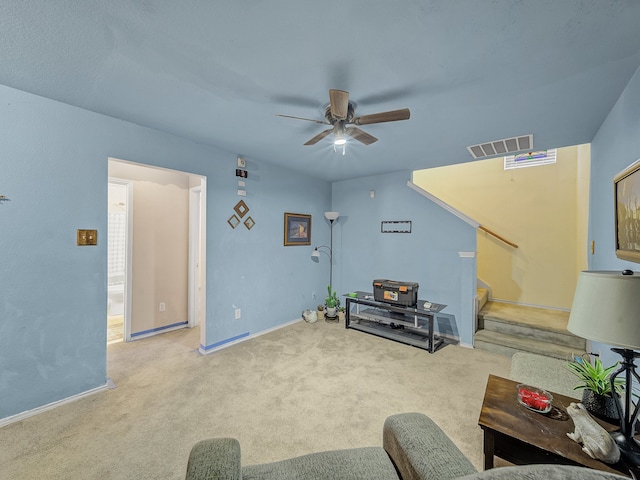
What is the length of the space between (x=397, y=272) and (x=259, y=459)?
3.16 metres

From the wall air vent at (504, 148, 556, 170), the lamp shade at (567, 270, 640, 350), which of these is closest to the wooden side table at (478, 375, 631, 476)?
the lamp shade at (567, 270, 640, 350)

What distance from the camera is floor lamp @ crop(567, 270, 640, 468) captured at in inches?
35.5

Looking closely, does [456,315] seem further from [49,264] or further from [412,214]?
[49,264]

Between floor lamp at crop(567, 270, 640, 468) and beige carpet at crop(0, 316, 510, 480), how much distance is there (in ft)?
2.75

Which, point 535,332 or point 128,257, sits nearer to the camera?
point 535,332

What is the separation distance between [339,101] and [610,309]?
162 centimetres

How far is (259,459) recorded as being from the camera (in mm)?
1614

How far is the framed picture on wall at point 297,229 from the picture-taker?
4109mm

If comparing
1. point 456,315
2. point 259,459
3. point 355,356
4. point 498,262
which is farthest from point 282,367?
point 498,262

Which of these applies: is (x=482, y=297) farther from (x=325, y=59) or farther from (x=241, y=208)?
(x=325, y=59)

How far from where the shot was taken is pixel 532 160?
418 centimetres

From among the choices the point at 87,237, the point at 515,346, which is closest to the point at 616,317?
the point at 515,346

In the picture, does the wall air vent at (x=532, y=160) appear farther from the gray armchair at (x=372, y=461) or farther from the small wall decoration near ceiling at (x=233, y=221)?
the gray armchair at (x=372, y=461)

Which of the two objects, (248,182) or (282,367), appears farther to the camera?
(248,182)
